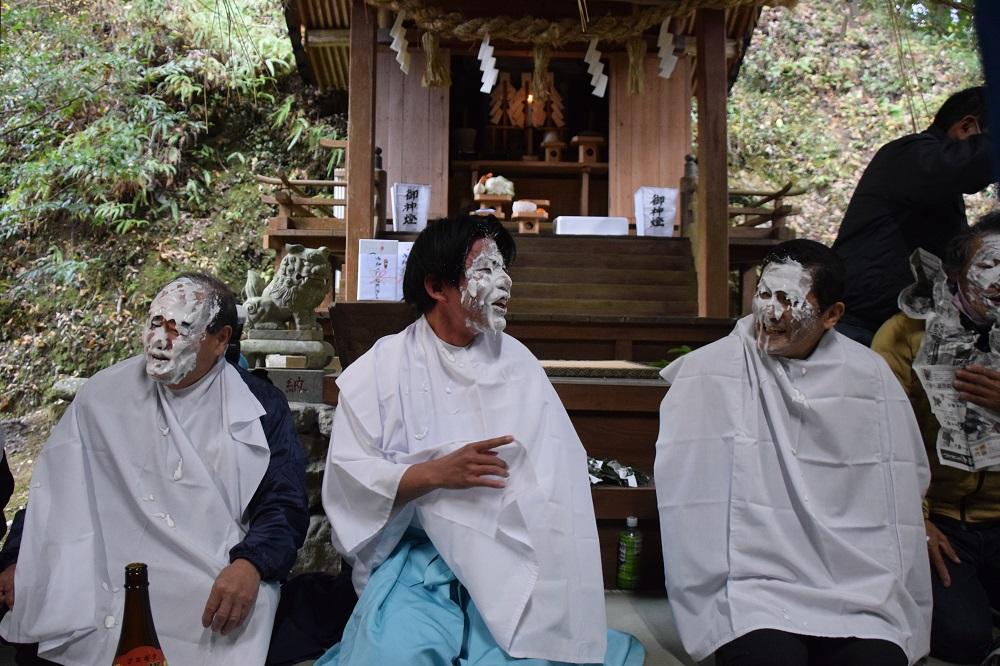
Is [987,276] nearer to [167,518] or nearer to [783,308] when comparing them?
[783,308]

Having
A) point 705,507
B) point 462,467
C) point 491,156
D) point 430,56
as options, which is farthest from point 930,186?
point 491,156

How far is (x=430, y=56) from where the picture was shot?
23.9 feet

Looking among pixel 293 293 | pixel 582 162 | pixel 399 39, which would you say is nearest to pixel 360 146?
pixel 399 39

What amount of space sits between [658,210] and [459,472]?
813 cm

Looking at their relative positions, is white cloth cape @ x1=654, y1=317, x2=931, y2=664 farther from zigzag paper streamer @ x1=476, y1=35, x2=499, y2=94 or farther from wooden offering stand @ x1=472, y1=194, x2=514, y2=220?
wooden offering stand @ x1=472, y1=194, x2=514, y2=220

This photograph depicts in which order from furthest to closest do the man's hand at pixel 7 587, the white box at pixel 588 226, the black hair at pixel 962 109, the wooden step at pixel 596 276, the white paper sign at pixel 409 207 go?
1. the white paper sign at pixel 409 207
2. the white box at pixel 588 226
3. the wooden step at pixel 596 276
4. the black hair at pixel 962 109
5. the man's hand at pixel 7 587

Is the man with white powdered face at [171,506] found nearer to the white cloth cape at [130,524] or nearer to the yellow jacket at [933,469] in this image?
the white cloth cape at [130,524]

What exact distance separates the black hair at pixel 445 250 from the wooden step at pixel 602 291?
535cm

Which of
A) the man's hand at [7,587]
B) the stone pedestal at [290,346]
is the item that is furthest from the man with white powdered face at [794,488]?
the stone pedestal at [290,346]

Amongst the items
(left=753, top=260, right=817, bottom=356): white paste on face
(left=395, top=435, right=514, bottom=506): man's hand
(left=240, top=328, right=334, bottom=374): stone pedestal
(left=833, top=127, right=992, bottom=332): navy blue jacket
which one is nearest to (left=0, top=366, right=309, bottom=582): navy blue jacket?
(left=395, top=435, right=514, bottom=506): man's hand

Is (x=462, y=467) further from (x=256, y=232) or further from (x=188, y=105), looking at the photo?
(x=188, y=105)

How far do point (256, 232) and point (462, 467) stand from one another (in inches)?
430

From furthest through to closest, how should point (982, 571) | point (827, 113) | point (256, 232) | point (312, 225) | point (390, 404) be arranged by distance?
point (827, 113) → point (256, 232) → point (312, 225) → point (982, 571) → point (390, 404)

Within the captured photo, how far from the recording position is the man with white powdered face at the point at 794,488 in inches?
91.0
